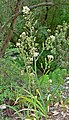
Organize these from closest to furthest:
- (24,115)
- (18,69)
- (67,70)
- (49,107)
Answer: (24,115), (49,107), (18,69), (67,70)

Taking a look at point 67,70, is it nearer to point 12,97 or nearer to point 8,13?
point 8,13

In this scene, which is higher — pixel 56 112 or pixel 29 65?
pixel 29 65

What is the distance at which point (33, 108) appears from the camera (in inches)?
166

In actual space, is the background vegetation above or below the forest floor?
above

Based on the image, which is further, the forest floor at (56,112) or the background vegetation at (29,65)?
the forest floor at (56,112)

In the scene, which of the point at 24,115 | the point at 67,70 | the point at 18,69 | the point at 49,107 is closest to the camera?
the point at 24,115

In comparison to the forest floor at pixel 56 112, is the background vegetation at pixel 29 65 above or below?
above

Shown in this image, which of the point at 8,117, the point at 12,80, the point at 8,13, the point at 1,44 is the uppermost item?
the point at 8,13

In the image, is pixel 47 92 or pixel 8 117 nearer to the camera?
pixel 8 117

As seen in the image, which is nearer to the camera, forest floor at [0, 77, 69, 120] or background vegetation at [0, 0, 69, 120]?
background vegetation at [0, 0, 69, 120]

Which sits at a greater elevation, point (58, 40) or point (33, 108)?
point (58, 40)

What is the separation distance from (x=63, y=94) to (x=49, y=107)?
1.35 ft

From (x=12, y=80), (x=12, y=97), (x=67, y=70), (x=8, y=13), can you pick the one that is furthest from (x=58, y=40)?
(x=12, y=97)

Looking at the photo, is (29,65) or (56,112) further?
(29,65)
